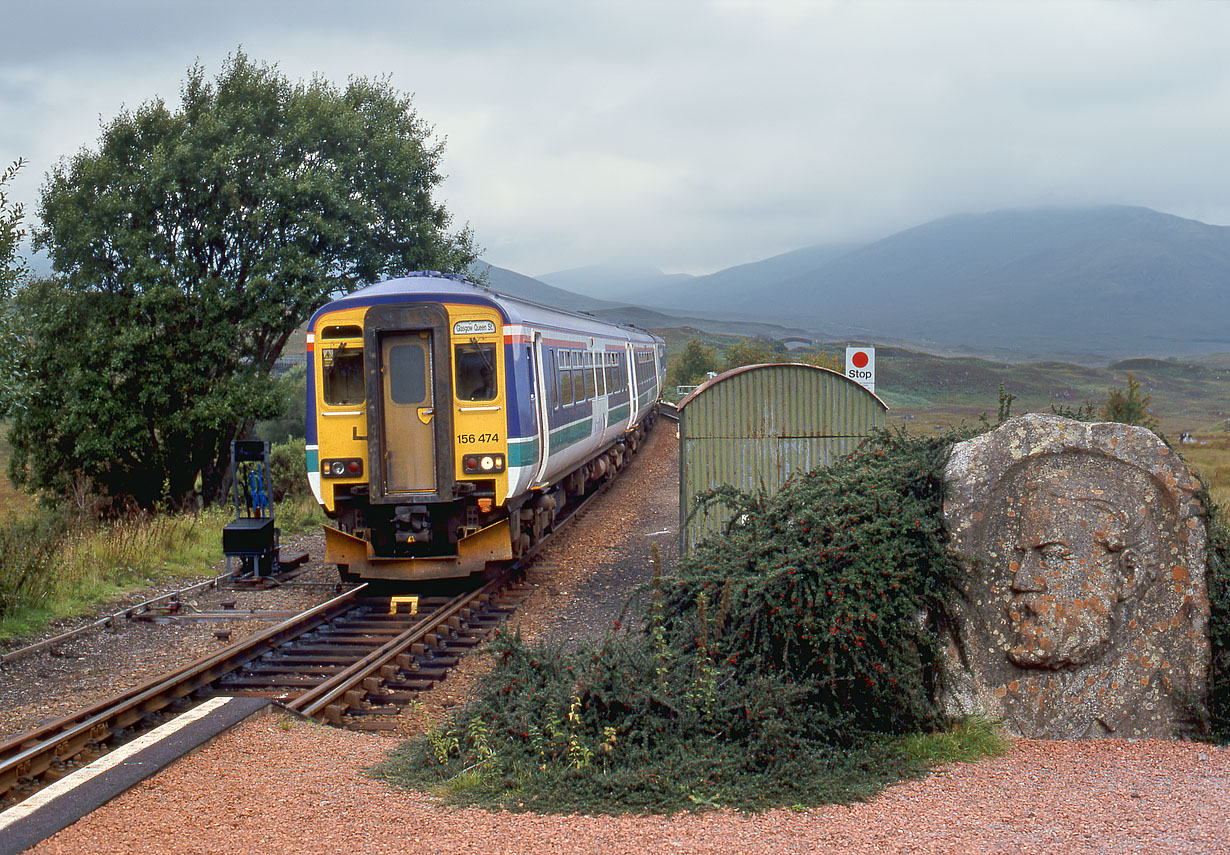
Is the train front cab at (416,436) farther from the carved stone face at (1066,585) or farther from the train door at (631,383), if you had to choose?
the train door at (631,383)

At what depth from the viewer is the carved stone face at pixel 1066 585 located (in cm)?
633

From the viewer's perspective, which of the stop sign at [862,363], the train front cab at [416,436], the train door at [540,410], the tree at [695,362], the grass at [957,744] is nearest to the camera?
the grass at [957,744]

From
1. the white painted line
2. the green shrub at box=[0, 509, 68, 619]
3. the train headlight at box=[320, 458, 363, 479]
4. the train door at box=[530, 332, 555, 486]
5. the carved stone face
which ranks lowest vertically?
the white painted line

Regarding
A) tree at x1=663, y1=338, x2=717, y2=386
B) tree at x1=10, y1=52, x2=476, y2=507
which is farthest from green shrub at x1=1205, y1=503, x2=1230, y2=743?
tree at x1=663, y1=338, x2=717, y2=386

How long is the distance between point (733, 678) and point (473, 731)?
5.01 feet

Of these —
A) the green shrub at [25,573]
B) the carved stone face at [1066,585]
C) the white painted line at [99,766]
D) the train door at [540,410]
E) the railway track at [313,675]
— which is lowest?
the railway track at [313,675]

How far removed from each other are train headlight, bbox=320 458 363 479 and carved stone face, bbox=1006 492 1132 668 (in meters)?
7.21

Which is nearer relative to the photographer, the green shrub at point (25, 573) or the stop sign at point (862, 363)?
the green shrub at point (25, 573)

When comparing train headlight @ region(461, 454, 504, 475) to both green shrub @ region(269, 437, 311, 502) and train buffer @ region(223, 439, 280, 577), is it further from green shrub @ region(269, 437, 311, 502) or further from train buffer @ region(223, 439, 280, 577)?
green shrub @ region(269, 437, 311, 502)

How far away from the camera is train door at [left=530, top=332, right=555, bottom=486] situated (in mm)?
12031

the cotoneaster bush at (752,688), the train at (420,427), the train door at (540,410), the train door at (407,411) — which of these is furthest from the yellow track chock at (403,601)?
the cotoneaster bush at (752,688)

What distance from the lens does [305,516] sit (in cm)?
1762

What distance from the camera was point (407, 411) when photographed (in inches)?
447

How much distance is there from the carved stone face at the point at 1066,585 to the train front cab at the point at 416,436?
614 centimetres
